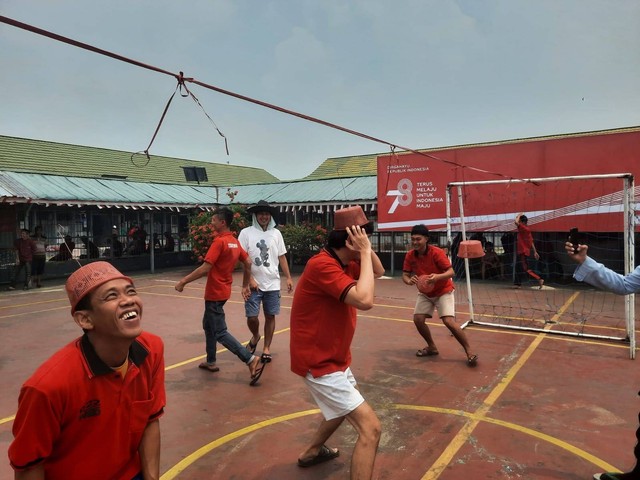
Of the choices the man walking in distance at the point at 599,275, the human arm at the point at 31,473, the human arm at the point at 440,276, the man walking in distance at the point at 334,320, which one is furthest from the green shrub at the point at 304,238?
the human arm at the point at 31,473

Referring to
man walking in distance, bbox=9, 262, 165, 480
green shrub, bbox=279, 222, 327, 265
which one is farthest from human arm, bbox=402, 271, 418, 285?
green shrub, bbox=279, 222, 327, 265

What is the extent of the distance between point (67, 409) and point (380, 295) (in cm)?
1051

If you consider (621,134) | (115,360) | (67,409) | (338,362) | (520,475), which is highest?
(621,134)

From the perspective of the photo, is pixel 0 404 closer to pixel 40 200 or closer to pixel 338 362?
pixel 338 362

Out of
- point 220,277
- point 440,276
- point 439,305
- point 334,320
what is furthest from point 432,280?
point 334,320

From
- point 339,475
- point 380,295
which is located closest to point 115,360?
point 339,475

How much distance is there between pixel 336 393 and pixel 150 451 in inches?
49.9

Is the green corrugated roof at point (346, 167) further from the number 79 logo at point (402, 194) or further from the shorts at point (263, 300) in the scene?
the shorts at point (263, 300)

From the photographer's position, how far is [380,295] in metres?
11.9

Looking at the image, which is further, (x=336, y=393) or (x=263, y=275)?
(x=263, y=275)

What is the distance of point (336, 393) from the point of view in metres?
2.95

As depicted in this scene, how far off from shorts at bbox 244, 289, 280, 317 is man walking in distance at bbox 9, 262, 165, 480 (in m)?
3.96

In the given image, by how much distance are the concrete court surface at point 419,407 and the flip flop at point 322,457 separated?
0.22ft

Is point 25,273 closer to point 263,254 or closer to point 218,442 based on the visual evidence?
point 263,254
